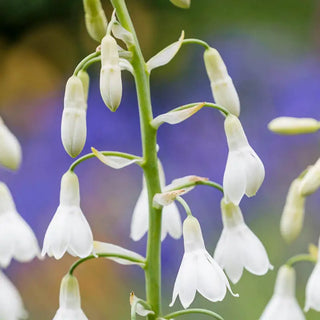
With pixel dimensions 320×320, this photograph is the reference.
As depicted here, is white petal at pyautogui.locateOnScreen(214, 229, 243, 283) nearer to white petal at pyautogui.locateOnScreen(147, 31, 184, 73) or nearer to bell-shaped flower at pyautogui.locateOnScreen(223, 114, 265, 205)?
bell-shaped flower at pyautogui.locateOnScreen(223, 114, 265, 205)

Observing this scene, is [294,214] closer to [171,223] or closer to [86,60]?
[171,223]

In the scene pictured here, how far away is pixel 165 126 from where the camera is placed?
268 cm

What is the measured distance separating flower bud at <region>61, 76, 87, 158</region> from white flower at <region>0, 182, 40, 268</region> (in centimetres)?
17

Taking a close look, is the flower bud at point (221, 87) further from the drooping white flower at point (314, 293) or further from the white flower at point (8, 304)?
the white flower at point (8, 304)

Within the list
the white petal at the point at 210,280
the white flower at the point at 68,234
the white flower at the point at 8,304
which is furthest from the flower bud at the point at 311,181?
the white flower at the point at 8,304

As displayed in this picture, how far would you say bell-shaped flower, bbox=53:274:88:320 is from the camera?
3.16ft

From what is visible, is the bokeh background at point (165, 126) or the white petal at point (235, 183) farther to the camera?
the bokeh background at point (165, 126)

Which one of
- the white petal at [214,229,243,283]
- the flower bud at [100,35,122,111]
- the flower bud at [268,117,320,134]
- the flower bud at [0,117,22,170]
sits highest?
the flower bud at [100,35,122,111]

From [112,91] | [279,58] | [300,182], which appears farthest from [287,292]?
[279,58]

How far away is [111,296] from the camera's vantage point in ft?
7.76

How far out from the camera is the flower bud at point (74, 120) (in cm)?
91

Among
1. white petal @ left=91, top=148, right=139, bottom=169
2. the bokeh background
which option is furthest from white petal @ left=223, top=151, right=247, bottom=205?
the bokeh background

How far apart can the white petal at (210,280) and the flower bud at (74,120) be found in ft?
0.59

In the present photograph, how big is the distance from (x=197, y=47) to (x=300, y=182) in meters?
1.99
